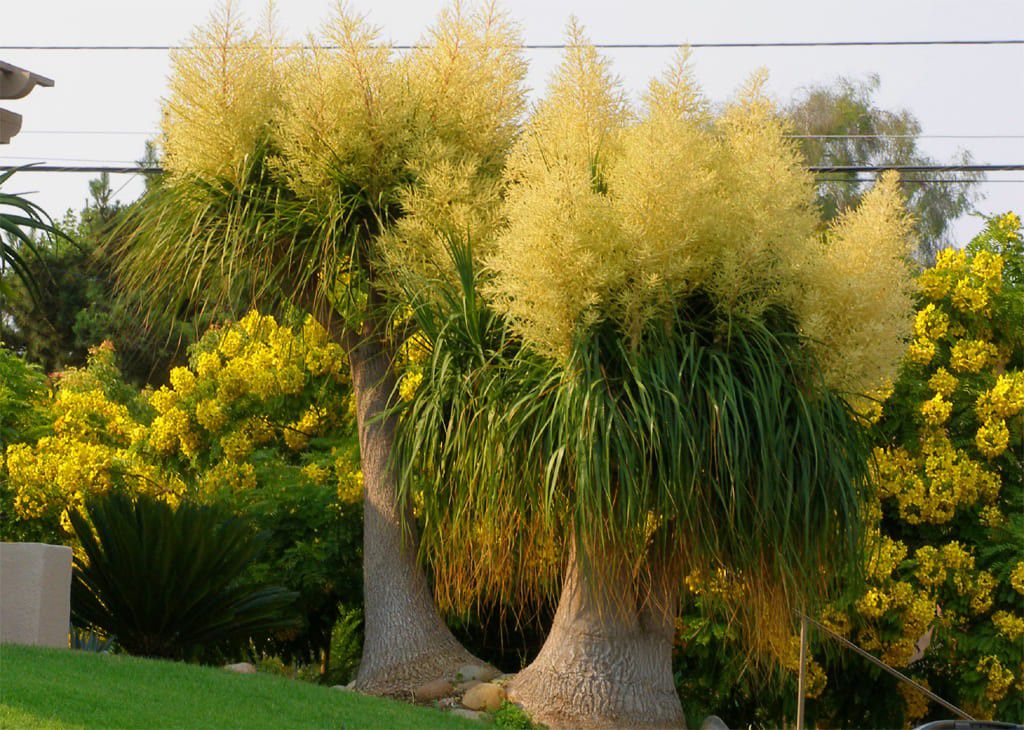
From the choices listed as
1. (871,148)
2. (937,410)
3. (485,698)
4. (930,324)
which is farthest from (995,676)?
(871,148)

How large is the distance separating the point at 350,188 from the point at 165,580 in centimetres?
333

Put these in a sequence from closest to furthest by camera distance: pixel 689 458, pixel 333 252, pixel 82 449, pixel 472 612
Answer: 1. pixel 689 458
2. pixel 333 252
3. pixel 472 612
4. pixel 82 449

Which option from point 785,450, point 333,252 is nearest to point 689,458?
point 785,450

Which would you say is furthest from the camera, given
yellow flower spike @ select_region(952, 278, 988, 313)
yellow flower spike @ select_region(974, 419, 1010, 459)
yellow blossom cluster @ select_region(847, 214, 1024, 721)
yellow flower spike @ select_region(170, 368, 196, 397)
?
yellow flower spike @ select_region(170, 368, 196, 397)

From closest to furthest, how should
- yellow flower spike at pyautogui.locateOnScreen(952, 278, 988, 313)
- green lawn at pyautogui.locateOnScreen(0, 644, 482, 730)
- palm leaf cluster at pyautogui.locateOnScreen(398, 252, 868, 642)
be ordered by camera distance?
green lawn at pyautogui.locateOnScreen(0, 644, 482, 730), palm leaf cluster at pyautogui.locateOnScreen(398, 252, 868, 642), yellow flower spike at pyautogui.locateOnScreen(952, 278, 988, 313)

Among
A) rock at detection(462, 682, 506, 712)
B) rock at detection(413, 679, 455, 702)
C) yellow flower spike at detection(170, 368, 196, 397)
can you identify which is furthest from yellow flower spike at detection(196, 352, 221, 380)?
rock at detection(462, 682, 506, 712)

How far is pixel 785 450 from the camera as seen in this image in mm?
7402

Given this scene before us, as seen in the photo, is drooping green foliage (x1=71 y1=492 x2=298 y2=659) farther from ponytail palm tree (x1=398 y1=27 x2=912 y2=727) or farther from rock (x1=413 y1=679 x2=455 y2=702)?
ponytail palm tree (x1=398 y1=27 x2=912 y2=727)

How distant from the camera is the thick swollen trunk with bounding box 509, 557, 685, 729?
8203 millimetres

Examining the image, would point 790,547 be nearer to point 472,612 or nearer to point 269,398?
point 472,612

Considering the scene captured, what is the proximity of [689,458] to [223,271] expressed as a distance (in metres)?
3.77

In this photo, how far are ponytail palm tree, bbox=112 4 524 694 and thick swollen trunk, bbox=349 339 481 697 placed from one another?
11mm

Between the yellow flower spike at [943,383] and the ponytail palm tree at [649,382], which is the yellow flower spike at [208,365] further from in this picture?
the yellow flower spike at [943,383]

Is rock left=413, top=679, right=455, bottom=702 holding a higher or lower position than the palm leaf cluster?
lower
